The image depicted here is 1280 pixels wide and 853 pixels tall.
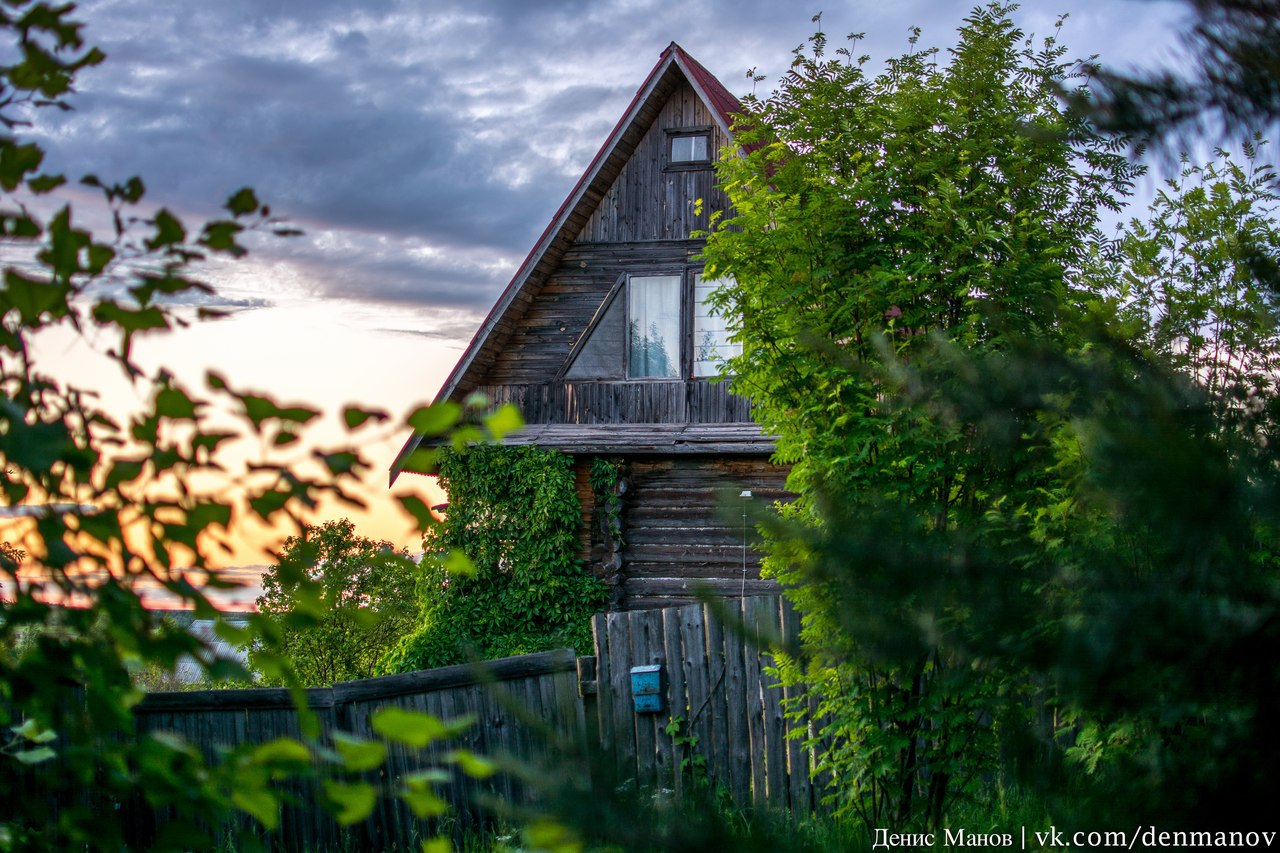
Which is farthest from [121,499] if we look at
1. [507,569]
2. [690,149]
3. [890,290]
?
[690,149]

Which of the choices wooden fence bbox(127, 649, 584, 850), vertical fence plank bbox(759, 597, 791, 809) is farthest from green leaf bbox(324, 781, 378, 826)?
wooden fence bbox(127, 649, 584, 850)

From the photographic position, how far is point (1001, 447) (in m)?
2.45

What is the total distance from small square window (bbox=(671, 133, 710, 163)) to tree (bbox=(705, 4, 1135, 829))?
836cm

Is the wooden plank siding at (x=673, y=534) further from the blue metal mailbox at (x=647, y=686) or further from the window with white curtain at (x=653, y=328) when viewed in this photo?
the blue metal mailbox at (x=647, y=686)

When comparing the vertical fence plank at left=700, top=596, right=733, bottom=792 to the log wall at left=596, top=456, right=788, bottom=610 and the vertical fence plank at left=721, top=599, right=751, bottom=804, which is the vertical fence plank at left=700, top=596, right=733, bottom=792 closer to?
the vertical fence plank at left=721, top=599, right=751, bottom=804

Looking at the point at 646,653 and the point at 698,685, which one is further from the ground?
the point at 646,653

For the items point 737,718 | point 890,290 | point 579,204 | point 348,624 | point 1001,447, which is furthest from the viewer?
point 348,624

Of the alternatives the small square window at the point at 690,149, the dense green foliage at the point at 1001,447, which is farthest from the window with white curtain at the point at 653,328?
the dense green foliage at the point at 1001,447

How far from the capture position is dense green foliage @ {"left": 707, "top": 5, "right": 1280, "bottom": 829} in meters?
1.84

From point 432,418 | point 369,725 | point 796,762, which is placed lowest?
point 796,762

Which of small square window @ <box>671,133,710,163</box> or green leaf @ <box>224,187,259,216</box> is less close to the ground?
small square window @ <box>671,133,710,163</box>

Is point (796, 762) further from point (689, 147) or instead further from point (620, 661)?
point (689, 147)

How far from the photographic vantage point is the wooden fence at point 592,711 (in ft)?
25.0

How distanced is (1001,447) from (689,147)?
527 inches
